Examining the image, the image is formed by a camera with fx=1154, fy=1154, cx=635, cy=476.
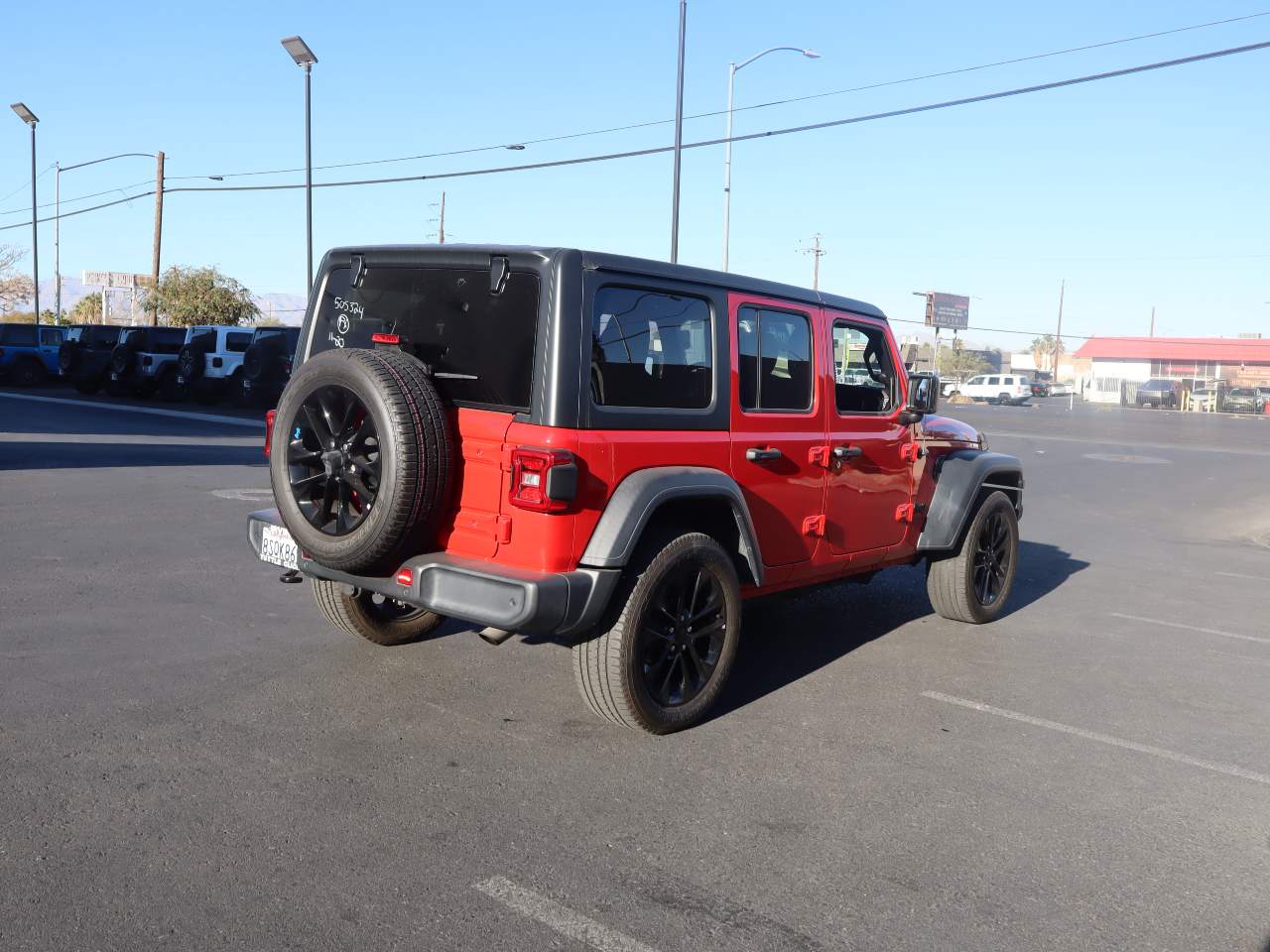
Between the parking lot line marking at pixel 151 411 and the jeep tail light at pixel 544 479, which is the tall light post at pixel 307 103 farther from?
the jeep tail light at pixel 544 479

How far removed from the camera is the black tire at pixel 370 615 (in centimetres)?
578

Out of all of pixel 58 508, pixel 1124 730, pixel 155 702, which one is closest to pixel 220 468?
pixel 58 508

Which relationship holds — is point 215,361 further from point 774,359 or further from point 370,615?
point 774,359

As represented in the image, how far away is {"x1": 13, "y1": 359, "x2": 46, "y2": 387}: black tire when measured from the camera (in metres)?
31.9

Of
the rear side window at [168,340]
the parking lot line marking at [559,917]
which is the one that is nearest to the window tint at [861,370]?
the parking lot line marking at [559,917]

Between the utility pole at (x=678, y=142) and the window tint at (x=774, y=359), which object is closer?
the window tint at (x=774, y=359)

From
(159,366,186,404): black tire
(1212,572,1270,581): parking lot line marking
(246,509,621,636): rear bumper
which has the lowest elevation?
(1212,572,1270,581): parking lot line marking

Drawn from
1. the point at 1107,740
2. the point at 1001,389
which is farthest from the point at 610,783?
the point at 1001,389

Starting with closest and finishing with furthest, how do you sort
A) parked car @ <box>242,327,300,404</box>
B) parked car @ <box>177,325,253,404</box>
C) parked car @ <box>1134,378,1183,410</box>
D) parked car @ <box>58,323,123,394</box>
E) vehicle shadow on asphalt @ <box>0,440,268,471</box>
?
1. vehicle shadow on asphalt @ <box>0,440,268,471</box>
2. parked car @ <box>242,327,300,404</box>
3. parked car @ <box>177,325,253,404</box>
4. parked car @ <box>58,323,123,394</box>
5. parked car @ <box>1134,378,1183,410</box>

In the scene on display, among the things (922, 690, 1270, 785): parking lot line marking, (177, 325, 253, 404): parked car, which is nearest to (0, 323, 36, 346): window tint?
(177, 325, 253, 404): parked car

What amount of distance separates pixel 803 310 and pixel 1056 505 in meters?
9.97

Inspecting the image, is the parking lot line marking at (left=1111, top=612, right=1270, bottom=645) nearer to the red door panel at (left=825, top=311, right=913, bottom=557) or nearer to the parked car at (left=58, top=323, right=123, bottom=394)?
the red door panel at (left=825, top=311, right=913, bottom=557)

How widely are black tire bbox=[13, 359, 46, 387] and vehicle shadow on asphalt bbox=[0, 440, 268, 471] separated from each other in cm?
1806

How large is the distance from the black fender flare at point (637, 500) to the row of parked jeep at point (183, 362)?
67.1 feet
